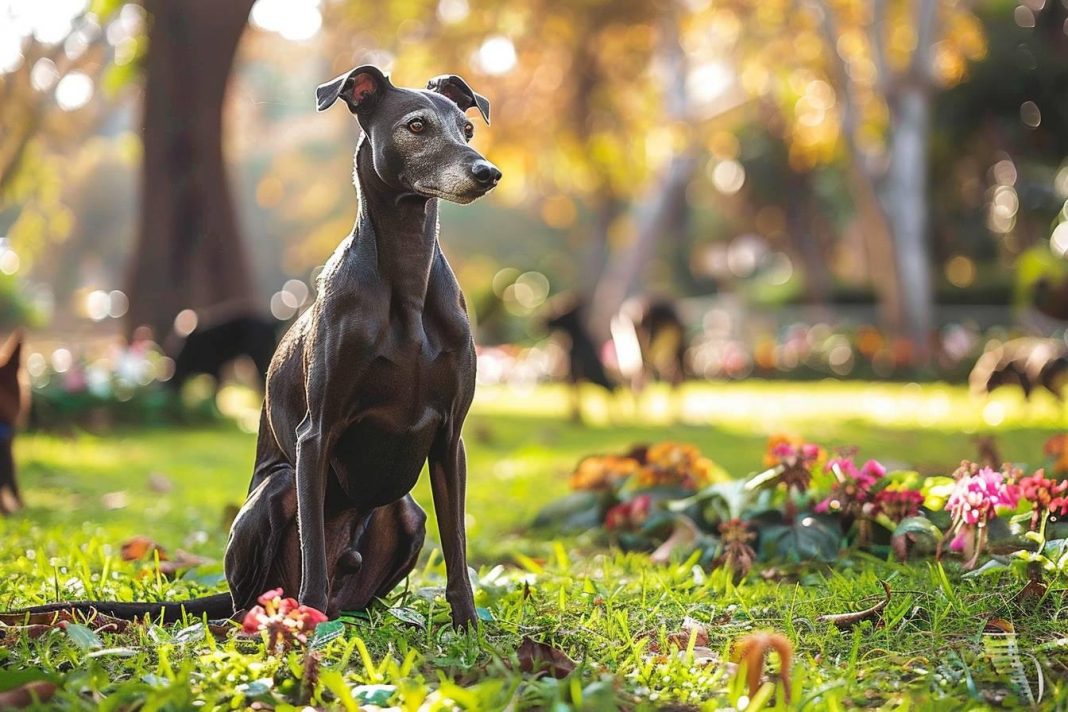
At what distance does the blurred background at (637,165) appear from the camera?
527 inches

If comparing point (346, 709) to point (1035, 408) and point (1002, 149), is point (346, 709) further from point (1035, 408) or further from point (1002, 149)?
point (1002, 149)

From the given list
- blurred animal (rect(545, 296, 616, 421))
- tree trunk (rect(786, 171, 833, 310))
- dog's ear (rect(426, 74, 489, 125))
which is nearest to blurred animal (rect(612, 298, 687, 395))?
blurred animal (rect(545, 296, 616, 421))

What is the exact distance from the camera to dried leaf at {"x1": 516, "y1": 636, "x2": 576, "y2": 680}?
113 inches

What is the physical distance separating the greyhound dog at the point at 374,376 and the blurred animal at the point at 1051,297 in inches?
427

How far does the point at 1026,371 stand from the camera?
12609 millimetres

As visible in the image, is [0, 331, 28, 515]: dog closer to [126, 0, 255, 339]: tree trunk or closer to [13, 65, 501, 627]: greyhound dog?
[13, 65, 501, 627]: greyhound dog

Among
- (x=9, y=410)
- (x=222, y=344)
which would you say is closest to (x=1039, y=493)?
(x=9, y=410)

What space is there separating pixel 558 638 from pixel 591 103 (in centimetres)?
1961

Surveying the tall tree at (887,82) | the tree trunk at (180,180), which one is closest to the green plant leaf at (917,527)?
the tree trunk at (180,180)

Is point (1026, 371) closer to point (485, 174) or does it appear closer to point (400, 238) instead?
point (400, 238)

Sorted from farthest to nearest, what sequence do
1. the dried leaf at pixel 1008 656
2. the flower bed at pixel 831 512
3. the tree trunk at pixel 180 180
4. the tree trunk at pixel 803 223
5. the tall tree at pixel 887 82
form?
the tree trunk at pixel 803 223 → the tall tree at pixel 887 82 → the tree trunk at pixel 180 180 → the flower bed at pixel 831 512 → the dried leaf at pixel 1008 656

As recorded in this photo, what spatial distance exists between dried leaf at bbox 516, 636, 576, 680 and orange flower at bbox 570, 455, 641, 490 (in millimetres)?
2597

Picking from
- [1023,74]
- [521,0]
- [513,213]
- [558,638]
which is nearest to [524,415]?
[521,0]

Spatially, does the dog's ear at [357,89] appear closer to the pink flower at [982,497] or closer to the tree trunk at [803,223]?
the pink flower at [982,497]
